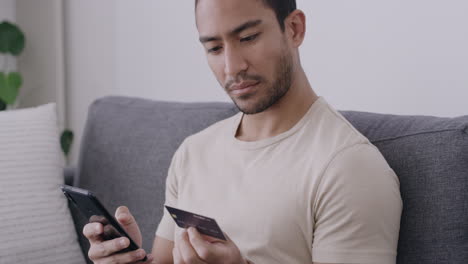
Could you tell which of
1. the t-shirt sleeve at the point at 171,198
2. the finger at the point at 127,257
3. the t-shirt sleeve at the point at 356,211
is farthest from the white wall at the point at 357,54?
the finger at the point at 127,257

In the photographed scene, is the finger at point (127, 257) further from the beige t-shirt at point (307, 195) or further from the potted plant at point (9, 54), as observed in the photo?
the potted plant at point (9, 54)

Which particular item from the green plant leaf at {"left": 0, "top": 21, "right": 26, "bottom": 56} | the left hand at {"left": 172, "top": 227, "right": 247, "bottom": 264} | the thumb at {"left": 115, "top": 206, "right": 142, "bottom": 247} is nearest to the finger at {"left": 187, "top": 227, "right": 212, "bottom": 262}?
the left hand at {"left": 172, "top": 227, "right": 247, "bottom": 264}

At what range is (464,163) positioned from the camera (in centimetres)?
114

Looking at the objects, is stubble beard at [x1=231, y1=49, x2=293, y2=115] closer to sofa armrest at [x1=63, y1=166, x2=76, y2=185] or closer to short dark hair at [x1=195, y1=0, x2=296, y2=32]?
short dark hair at [x1=195, y1=0, x2=296, y2=32]

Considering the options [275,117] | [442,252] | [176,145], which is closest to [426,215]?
[442,252]

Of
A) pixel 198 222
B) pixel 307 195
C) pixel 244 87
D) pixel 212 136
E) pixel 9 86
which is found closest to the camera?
pixel 198 222

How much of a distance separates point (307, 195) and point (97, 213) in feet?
1.37

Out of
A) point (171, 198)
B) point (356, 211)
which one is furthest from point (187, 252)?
point (171, 198)

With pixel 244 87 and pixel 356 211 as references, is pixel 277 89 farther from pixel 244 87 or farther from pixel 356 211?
pixel 356 211

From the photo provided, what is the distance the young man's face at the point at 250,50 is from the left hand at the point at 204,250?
12.6 inches

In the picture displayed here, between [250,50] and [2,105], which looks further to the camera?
[2,105]

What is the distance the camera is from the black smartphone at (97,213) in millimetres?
1145

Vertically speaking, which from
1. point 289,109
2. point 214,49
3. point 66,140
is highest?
point 214,49

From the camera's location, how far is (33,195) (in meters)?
1.73
